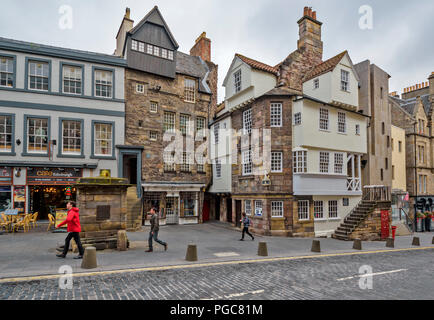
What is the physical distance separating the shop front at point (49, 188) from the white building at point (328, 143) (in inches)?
607

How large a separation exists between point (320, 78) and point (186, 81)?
11.1m

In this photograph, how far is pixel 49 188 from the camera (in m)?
19.3

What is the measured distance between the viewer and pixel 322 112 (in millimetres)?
20359

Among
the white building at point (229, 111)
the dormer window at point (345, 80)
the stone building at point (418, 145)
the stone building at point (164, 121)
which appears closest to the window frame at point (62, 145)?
the stone building at point (164, 121)

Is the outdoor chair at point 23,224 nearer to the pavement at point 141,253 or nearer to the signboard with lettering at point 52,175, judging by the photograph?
the pavement at point 141,253

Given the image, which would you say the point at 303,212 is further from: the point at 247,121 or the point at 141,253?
the point at 141,253

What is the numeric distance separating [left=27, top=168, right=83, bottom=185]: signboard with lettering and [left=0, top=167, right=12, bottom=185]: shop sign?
3.29 ft

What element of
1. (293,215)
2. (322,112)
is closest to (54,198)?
(293,215)

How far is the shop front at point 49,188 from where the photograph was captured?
18.5 meters

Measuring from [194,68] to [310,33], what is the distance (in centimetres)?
1045

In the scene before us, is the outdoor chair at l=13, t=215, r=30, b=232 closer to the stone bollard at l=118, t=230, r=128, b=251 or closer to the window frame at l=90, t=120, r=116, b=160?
the window frame at l=90, t=120, r=116, b=160

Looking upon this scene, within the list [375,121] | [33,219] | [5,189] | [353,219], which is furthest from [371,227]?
[5,189]

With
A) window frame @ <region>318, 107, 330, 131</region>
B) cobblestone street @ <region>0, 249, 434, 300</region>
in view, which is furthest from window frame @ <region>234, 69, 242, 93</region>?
cobblestone street @ <region>0, 249, 434, 300</region>
